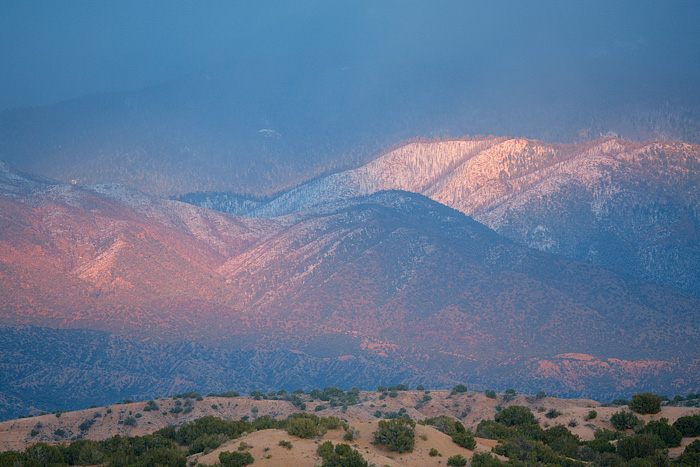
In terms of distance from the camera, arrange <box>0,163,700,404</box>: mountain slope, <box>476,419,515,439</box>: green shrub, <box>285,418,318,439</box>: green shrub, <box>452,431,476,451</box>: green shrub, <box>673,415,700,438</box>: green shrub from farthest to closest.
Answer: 1. <box>0,163,700,404</box>: mountain slope
2. <box>476,419,515,439</box>: green shrub
3. <box>673,415,700,438</box>: green shrub
4. <box>452,431,476,451</box>: green shrub
5. <box>285,418,318,439</box>: green shrub

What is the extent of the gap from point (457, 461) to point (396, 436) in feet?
12.8

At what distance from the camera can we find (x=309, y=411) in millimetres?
64438

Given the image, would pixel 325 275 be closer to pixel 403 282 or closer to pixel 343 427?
pixel 403 282

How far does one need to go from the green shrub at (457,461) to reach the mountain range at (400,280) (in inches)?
3274

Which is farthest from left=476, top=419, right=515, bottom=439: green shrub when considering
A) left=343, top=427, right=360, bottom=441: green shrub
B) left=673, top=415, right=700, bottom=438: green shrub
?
left=343, top=427, right=360, bottom=441: green shrub

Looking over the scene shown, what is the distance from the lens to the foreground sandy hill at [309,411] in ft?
113

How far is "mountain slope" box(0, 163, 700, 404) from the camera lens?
422 feet

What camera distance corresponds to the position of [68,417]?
2269 inches

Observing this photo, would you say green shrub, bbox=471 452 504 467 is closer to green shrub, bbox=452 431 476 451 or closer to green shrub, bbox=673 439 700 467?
green shrub, bbox=452 431 476 451

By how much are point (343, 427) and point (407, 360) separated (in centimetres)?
9663

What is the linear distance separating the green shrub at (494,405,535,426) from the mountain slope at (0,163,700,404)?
69309 millimetres

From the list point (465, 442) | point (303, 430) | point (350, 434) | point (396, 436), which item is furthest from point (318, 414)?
point (396, 436)

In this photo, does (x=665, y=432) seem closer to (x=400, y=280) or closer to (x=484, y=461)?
(x=484, y=461)

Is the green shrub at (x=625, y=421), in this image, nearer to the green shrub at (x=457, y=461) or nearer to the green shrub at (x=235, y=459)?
the green shrub at (x=457, y=461)
